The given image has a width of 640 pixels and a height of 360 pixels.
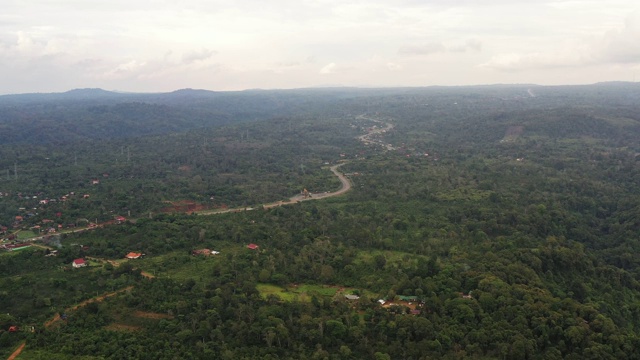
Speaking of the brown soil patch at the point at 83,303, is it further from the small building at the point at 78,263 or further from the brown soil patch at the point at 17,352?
the small building at the point at 78,263

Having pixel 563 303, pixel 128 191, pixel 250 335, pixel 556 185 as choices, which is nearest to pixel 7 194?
pixel 128 191

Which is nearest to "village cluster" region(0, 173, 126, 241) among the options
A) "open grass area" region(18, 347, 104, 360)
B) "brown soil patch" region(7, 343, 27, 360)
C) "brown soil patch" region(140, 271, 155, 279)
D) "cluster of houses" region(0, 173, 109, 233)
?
"cluster of houses" region(0, 173, 109, 233)

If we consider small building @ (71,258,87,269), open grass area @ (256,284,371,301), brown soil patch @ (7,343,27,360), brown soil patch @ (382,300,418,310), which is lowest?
open grass area @ (256,284,371,301)

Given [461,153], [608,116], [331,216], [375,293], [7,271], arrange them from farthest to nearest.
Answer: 1. [608,116]
2. [461,153]
3. [331,216]
4. [7,271]
5. [375,293]

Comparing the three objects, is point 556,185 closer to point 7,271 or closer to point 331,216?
point 331,216

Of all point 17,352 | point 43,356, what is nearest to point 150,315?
point 43,356

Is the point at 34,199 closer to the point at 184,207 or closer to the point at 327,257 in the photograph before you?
the point at 184,207

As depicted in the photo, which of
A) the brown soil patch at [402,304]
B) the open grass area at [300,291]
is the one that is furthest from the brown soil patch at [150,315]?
the brown soil patch at [402,304]

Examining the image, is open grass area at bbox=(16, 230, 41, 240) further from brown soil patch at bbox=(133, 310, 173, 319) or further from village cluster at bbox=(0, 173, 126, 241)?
brown soil patch at bbox=(133, 310, 173, 319)
